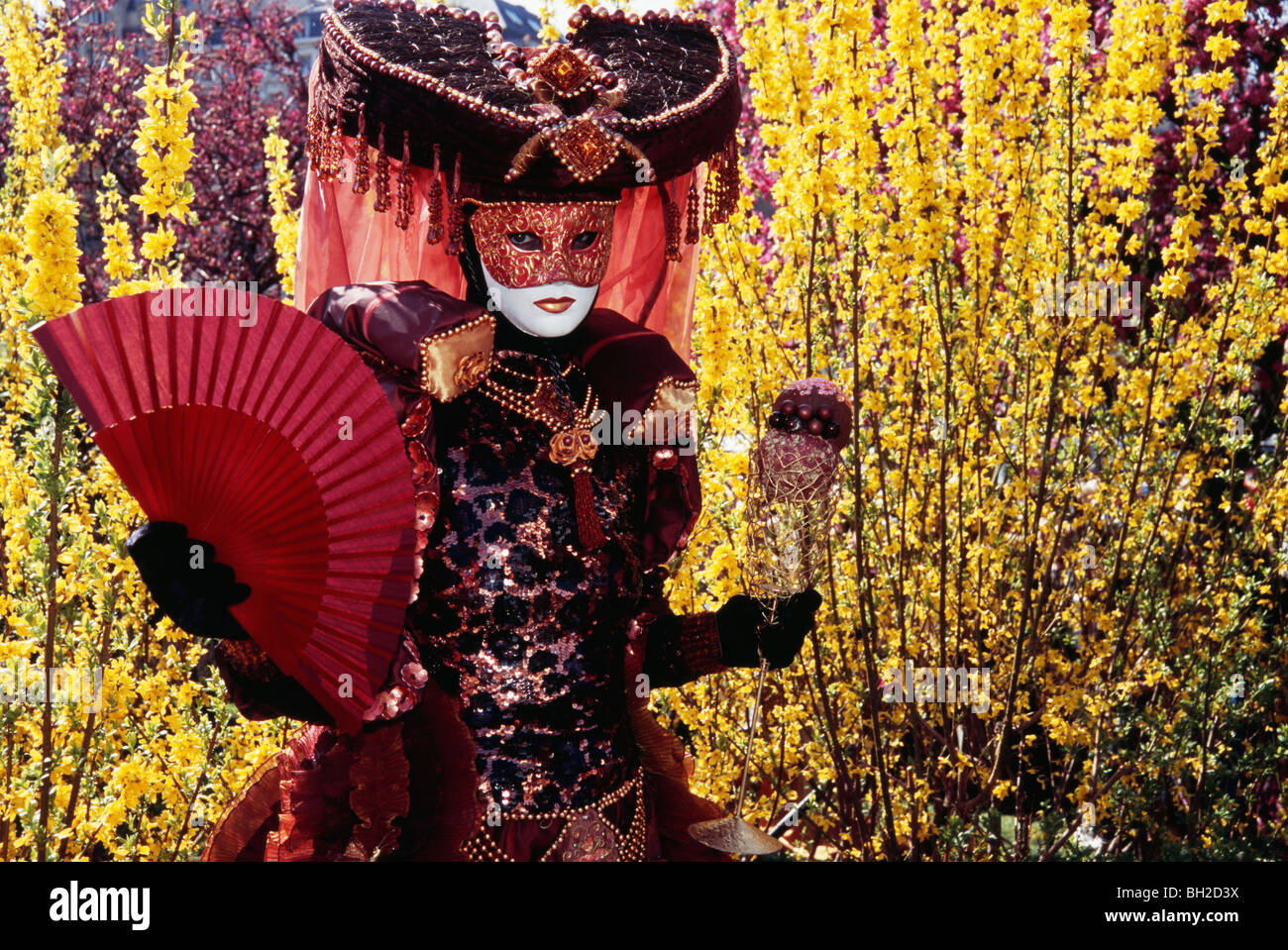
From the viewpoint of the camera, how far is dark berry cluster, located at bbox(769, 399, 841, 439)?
85.6 inches

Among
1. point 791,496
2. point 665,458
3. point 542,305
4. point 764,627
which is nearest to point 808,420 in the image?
point 791,496

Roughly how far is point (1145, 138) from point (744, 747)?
1893 mm

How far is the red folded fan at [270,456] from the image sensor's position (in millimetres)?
1729

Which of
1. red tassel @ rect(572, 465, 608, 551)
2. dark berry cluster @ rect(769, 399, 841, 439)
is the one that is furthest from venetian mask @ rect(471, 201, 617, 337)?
dark berry cluster @ rect(769, 399, 841, 439)

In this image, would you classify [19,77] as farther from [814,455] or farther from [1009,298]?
[1009,298]

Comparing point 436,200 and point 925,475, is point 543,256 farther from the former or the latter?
point 925,475

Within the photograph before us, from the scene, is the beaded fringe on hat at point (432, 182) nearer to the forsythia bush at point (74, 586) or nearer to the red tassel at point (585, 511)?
the red tassel at point (585, 511)

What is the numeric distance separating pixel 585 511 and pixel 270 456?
52 cm

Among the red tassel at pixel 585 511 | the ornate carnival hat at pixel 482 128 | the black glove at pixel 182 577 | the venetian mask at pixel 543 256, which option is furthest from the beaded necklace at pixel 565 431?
the black glove at pixel 182 577

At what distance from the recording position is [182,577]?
1.71m

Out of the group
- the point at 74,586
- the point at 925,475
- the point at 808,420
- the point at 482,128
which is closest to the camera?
the point at 482,128

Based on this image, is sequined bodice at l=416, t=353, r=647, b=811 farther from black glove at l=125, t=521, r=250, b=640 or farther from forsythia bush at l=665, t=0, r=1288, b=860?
forsythia bush at l=665, t=0, r=1288, b=860

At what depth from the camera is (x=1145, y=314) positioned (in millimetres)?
5195

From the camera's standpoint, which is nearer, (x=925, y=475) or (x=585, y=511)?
(x=585, y=511)
